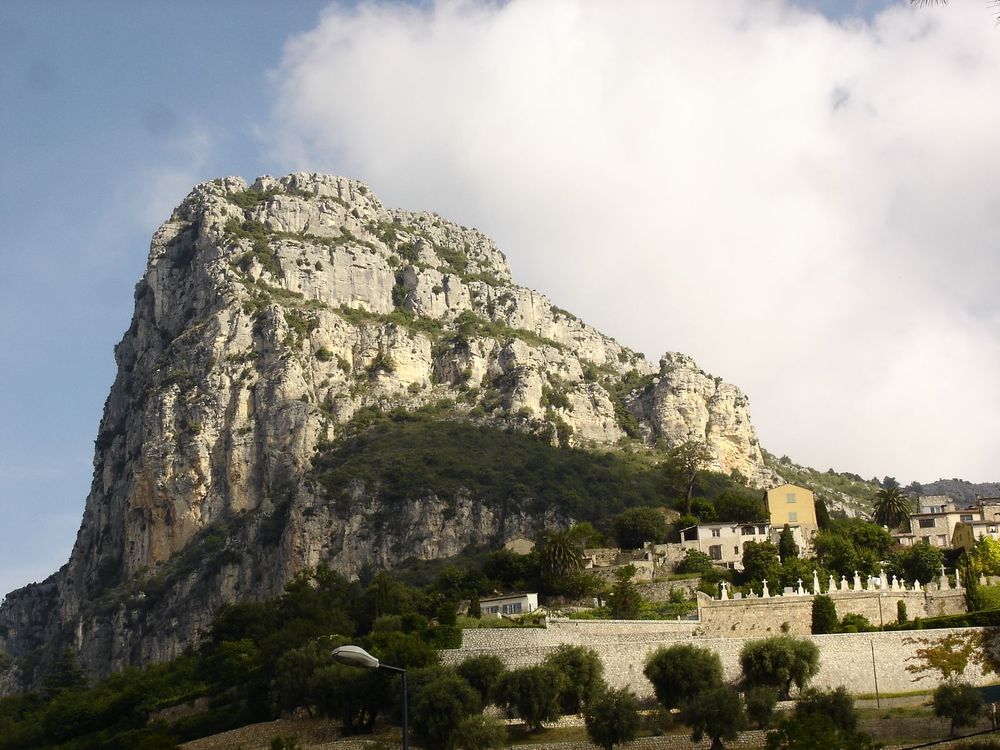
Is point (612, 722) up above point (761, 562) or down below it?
below

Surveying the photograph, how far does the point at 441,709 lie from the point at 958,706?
966 inches

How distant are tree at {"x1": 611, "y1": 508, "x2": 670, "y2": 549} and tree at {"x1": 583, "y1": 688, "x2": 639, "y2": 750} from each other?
36.4 m

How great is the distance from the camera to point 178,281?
180 m

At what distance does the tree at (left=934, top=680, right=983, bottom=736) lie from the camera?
6506 cm

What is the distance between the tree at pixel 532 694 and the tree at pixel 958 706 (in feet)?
61.7

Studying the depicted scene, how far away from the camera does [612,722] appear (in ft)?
221

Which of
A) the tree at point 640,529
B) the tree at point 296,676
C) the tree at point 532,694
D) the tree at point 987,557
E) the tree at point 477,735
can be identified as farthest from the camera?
the tree at point 640,529

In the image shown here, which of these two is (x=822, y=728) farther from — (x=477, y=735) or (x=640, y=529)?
(x=640, y=529)

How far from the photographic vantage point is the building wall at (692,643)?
76.9 m

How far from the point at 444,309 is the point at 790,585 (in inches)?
4061

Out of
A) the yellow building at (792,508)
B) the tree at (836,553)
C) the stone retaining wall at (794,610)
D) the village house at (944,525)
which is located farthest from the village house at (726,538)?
the stone retaining wall at (794,610)

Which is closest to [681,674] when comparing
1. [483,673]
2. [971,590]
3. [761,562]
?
[483,673]

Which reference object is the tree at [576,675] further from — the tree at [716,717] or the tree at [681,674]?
the tree at [716,717]

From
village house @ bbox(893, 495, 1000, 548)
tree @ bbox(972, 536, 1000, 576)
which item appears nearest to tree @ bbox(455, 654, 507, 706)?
tree @ bbox(972, 536, 1000, 576)
